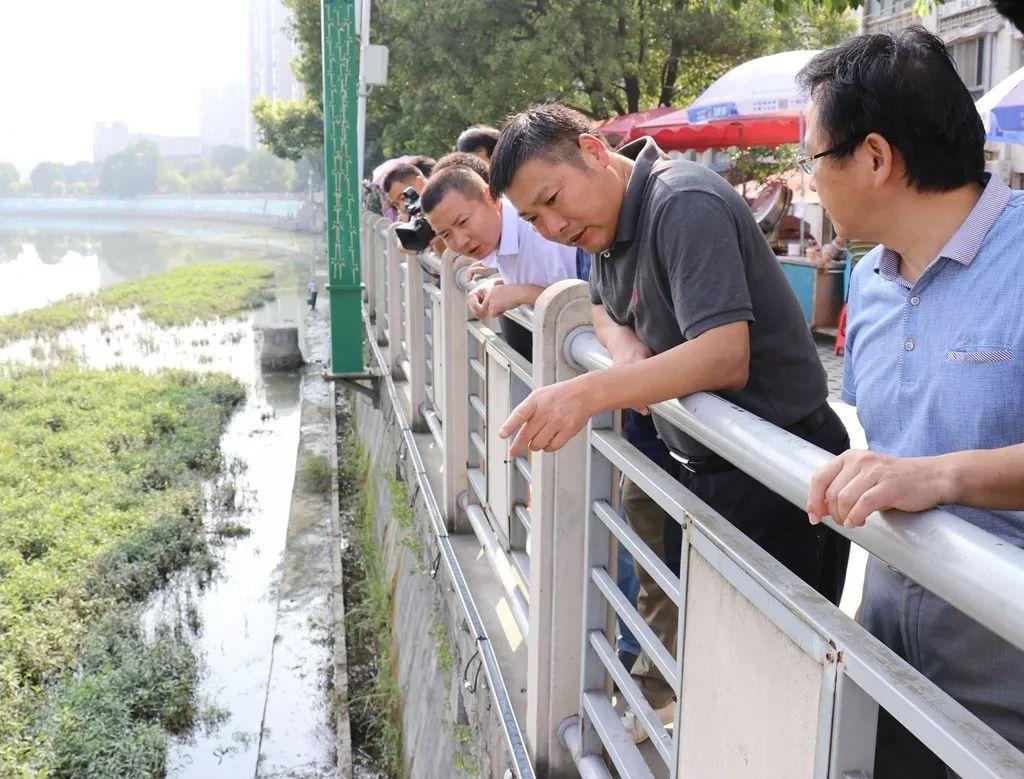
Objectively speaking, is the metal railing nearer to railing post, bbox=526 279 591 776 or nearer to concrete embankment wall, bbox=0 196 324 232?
railing post, bbox=526 279 591 776

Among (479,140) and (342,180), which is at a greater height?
(479,140)

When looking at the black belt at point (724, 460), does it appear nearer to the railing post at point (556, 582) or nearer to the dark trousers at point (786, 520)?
the dark trousers at point (786, 520)

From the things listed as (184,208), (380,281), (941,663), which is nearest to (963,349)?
(941,663)

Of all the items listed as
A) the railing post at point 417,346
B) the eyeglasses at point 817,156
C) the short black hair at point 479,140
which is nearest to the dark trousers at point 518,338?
the short black hair at point 479,140

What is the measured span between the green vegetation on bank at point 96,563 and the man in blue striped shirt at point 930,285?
572 centimetres

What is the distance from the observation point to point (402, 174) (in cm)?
611

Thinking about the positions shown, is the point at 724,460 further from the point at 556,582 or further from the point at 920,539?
the point at 920,539

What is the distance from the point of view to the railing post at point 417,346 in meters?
5.84

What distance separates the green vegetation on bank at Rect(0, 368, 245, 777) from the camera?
641cm

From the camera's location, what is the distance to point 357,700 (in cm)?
618

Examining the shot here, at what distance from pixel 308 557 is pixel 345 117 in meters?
3.73

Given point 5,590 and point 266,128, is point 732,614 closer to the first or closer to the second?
point 5,590

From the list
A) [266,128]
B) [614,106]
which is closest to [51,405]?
[614,106]

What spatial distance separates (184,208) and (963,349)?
94069 millimetres
